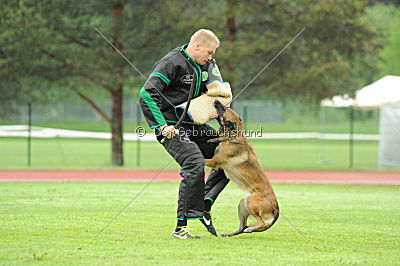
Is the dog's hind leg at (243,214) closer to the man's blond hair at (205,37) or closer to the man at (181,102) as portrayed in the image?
the man at (181,102)

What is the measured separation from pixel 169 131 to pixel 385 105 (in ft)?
52.4

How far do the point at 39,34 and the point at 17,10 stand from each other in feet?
3.10

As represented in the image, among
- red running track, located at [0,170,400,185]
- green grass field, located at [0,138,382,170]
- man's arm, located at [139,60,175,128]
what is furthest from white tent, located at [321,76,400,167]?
man's arm, located at [139,60,175,128]

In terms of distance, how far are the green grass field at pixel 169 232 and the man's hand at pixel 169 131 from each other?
109 centimetres

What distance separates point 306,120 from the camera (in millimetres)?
60906

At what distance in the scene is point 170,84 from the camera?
7.06 m

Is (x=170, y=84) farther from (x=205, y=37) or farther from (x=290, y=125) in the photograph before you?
(x=290, y=125)

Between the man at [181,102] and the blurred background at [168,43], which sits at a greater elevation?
the blurred background at [168,43]

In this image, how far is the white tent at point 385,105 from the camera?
70.7 ft

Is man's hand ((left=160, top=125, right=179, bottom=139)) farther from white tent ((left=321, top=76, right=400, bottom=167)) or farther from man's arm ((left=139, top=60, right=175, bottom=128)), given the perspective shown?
white tent ((left=321, top=76, right=400, bottom=167))

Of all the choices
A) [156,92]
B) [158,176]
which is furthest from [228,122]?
[158,176]

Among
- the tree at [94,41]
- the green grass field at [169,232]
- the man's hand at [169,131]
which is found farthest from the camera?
the tree at [94,41]

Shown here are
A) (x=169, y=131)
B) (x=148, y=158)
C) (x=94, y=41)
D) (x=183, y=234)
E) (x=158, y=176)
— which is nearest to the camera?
(x=169, y=131)

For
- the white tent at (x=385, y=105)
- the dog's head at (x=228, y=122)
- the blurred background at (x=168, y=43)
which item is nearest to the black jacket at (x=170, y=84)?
the dog's head at (x=228, y=122)
